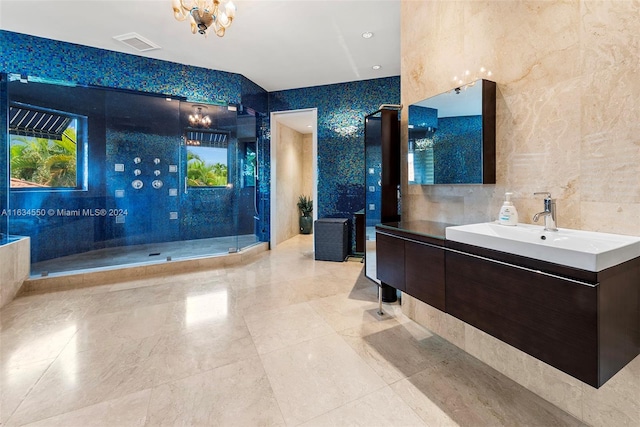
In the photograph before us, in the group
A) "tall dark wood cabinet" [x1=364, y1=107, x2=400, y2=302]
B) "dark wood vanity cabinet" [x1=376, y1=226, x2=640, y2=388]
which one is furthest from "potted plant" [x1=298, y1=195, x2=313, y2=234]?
"dark wood vanity cabinet" [x1=376, y1=226, x2=640, y2=388]

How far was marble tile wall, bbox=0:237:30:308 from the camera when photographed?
280 cm

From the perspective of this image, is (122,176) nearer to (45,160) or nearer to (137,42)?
(45,160)

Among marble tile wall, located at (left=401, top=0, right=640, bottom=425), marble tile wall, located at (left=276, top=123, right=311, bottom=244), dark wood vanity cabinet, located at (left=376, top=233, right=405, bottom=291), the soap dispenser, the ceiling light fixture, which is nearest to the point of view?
marble tile wall, located at (left=401, top=0, right=640, bottom=425)

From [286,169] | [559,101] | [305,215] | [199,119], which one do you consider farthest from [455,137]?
[305,215]

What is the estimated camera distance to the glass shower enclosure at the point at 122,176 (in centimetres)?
363

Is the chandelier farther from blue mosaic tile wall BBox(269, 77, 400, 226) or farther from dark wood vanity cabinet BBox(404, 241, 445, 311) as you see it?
blue mosaic tile wall BBox(269, 77, 400, 226)

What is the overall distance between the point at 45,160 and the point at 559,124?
5.65 metres

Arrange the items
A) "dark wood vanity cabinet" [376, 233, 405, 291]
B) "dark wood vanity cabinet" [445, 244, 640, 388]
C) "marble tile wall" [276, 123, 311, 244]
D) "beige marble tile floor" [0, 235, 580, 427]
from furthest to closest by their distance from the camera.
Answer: "marble tile wall" [276, 123, 311, 244]
"dark wood vanity cabinet" [376, 233, 405, 291]
"beige marble tile floor" [0, 235, 580, 427]
"dark wood vanity cabinet" [445, 244, 640, 388]

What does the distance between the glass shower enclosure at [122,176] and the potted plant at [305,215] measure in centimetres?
177

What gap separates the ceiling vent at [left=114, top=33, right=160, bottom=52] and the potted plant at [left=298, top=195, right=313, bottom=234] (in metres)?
4.16

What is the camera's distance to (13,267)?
9.75 ft

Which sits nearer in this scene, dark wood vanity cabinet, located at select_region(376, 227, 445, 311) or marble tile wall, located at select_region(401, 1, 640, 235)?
marble tile wall, located at select_region(401, 1, 640, 235)

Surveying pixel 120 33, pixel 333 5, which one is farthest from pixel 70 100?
pixel 333 5

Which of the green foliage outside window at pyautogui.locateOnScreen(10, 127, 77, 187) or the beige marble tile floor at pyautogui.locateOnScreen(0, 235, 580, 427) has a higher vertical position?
the green foliage outside window at pyautogui.locateOnScreen(10, 127, 77, 187)
